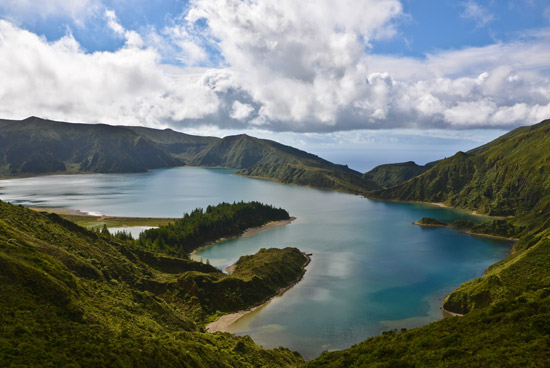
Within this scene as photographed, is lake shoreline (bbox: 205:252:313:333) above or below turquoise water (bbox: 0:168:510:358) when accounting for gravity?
below

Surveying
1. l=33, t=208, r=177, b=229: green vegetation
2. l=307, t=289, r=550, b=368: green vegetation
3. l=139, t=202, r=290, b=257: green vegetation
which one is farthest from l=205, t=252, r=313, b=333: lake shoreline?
l=33, t=208, r=177, b=229: green vegetation

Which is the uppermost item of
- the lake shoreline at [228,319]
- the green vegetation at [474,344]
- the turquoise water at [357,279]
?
the green vegetation at [474,344]

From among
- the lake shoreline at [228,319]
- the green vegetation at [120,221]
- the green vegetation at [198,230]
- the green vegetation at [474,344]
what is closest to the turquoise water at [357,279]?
the lake shoreline at [228,319]

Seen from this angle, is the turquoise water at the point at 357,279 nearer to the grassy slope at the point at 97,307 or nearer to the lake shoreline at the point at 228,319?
the lake shoreline at the point at 228,319

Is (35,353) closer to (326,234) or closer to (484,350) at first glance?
(484,350)

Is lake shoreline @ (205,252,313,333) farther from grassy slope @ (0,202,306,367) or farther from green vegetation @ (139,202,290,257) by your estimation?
green vegetation @ (139,202,290,257)

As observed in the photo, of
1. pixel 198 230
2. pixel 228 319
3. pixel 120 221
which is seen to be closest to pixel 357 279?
pixel 228 319

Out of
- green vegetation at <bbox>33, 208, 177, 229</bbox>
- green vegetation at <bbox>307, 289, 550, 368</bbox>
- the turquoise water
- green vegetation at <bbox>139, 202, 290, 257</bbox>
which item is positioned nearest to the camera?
green vegetation at <bbox>307, 289, 550, 368</bbox>
